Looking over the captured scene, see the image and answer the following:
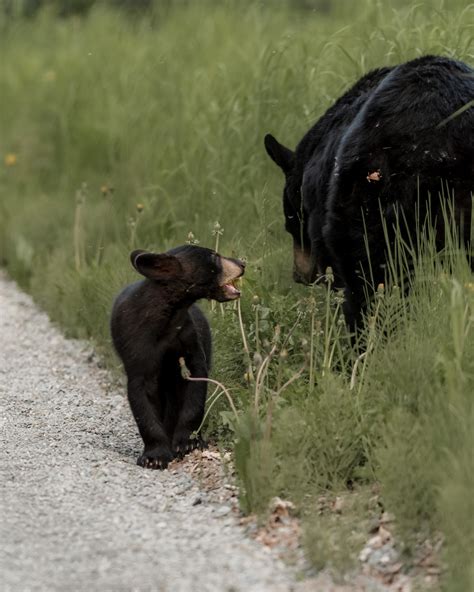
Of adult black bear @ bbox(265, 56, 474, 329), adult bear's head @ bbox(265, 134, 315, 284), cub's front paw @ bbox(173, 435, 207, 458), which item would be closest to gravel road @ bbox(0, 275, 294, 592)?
cub's front paw @ bbox(173, 435, 207, 458)

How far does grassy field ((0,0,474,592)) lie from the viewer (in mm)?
4277

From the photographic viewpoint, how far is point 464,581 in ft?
11.6

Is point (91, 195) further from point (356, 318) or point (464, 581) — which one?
point (464, 581)

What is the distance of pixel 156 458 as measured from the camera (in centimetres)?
521

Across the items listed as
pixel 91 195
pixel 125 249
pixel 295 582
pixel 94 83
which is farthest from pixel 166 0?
pixel 295 582

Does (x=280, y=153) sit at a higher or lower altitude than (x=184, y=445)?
higher

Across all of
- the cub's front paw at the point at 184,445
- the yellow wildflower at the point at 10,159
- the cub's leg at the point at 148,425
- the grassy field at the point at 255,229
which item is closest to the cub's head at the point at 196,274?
the grassy field at the point at 255,229

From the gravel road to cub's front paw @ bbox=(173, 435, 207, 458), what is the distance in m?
0.20

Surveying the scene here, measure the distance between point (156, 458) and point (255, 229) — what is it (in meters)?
2.63

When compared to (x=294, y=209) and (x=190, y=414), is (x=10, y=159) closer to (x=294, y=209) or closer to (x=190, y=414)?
(x=294, y=209)

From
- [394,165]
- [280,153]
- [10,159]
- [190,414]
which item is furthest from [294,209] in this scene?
[10,159]

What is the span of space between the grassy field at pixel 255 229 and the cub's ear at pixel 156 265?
47 cm

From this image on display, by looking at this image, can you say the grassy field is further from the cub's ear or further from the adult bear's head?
the cub's ear

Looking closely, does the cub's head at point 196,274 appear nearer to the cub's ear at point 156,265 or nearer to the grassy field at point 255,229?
the cub's ear at point 156,265
